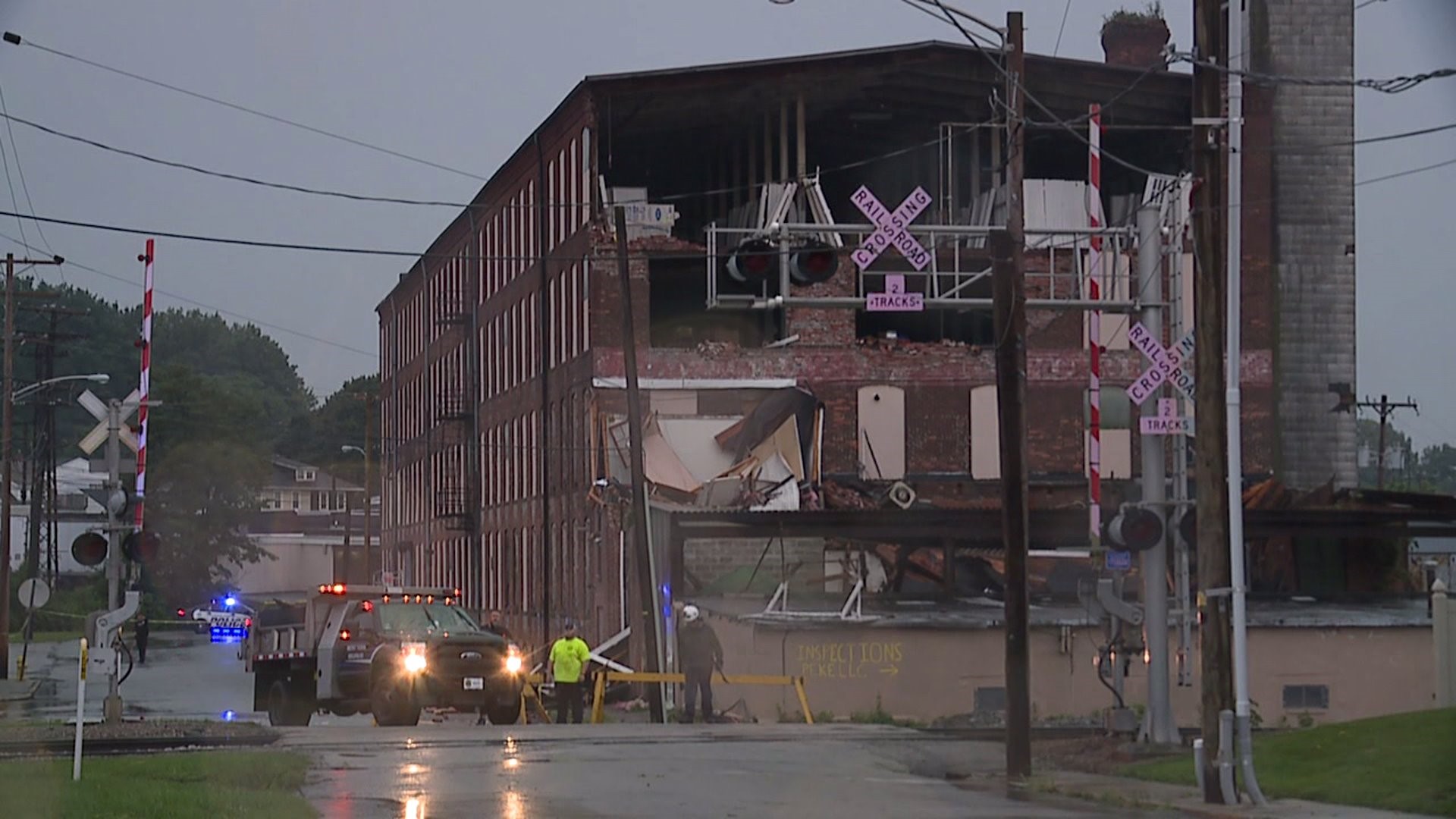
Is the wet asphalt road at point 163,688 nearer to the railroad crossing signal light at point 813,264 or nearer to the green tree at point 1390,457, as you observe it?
the railroad crossing signal light at point 813,264

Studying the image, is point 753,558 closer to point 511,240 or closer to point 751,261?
point 511,240

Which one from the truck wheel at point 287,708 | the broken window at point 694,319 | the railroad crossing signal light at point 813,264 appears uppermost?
the broken window at point 694,319

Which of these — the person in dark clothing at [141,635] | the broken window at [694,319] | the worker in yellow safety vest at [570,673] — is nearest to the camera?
the worker in yellow safety vest at [570,673]

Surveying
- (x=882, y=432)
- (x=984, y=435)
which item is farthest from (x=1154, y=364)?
(x=984, y=435)

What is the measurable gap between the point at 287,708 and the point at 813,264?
1336 cm

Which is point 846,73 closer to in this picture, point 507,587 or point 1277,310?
point 1277,310

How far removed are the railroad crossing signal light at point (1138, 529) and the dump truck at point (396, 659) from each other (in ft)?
34.7

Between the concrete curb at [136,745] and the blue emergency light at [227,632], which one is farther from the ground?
the concrete curb at [136,745]

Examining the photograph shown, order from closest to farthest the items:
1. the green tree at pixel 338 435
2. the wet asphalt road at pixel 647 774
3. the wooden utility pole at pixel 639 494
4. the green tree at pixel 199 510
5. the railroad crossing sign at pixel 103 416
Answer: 1. the wet asphalt road at pixel 647 774
2. the railroad crossing sign at pixel 103 416
3. the wooden utility pole at pixel 639 494
4. the green tree at pixel 199 510
5. the green tree at pixel 338 435

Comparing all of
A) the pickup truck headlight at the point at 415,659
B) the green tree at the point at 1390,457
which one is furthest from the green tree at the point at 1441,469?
the pickup truck headlight at the point at 415,659

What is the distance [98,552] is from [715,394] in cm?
2529

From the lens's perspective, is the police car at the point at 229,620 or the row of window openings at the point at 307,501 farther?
the row of window openings at the point at 307,501

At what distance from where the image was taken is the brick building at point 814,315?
4697cm

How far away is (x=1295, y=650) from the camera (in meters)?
33.7
